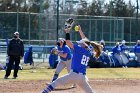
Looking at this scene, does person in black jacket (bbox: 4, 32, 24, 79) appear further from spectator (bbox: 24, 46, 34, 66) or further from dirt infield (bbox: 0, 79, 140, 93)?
spectator (bbox: 24, 46, 34, 66)

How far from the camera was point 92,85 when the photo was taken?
59.0 ft

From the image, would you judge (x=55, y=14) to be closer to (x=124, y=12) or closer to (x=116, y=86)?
(x=116, y=86)

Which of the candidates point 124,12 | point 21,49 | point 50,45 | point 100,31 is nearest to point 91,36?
point 100,31

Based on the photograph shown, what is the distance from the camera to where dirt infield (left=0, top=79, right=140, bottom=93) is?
52.7 ft

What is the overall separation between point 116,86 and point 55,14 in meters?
13.4

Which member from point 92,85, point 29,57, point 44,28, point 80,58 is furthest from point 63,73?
point 80,58

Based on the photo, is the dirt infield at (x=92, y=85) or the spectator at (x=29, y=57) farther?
the spectator at (x=29, y=57)

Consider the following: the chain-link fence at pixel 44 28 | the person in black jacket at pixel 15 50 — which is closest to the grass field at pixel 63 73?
the person in black jacket at pixel 15 50

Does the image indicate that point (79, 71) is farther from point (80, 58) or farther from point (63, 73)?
point (63, 73)

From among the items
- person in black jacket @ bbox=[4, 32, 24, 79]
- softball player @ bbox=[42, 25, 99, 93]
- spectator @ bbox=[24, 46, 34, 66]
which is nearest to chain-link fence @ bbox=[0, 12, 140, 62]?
spectator @ bbox=[24, 46, 34, 66]

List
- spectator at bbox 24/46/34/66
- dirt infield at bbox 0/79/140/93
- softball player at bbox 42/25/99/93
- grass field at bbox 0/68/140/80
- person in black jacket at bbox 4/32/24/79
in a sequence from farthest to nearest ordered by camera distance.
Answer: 1. spectator at bbox 24/46/34/66
2. grass field at bbox 0/68/140/80
3. person in black jacket at bbox 4/32/24/79
4. dirt infield at bbox 0/79/140/93
5. softball player at bbox 42/25/99/93

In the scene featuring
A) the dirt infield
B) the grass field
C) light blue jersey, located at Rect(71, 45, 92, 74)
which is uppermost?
light blue jersey, located at Rect(71, 45, 92, 74)

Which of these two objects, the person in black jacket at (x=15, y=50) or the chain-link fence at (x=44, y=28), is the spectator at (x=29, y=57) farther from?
the person in black jacket at (x=15, y=50)

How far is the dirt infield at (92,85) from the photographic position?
16.1 meters
